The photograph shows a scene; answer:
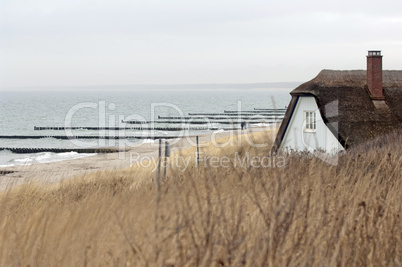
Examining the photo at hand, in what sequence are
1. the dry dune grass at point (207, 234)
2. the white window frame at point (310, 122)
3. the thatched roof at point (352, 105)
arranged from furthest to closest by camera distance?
the white window frame at point (310, 122) < the thatched roof at point (352, 105) < the dry dune grass at point (207, 234)

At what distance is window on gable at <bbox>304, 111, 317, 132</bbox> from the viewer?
23109 millimetres

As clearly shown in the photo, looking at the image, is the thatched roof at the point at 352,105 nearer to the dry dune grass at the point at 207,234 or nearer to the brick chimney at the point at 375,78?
the brick chimney at the point at 375,78

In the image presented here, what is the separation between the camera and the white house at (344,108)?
21.9 meters

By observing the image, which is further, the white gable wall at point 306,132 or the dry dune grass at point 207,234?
the white gable wall at point 306,132

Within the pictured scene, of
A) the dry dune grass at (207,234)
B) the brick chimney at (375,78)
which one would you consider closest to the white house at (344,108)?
the brick chimney at (375,78)

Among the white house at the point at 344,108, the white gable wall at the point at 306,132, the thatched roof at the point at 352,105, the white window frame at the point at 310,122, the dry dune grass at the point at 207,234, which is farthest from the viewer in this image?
the white window frame at the point at 310,122

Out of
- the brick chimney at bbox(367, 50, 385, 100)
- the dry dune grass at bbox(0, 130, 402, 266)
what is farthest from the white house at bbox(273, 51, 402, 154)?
the dry dune grass at bbox(0, 130, 402, 266)

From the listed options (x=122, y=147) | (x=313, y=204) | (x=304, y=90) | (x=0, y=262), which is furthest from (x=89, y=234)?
(x=122, y=147)

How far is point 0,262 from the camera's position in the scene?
12.4 feet

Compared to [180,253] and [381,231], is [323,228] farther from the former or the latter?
[180,253]

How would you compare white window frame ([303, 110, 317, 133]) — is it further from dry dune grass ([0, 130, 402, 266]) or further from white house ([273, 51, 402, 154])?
dry dune grass ([0, 130, 402, 266])

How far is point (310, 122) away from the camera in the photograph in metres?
23.2

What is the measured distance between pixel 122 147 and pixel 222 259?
4200 centimetres

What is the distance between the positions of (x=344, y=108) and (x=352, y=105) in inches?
13.4
